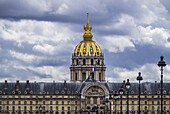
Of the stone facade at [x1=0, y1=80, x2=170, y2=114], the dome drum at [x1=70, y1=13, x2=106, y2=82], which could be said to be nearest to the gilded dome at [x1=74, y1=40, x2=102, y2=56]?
the dome drum at [x1=70, y1=13, x2=106, y2=82]

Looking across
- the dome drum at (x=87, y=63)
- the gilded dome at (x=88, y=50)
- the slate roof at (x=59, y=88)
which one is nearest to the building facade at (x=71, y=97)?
the slate roof at (x=59, y=88)

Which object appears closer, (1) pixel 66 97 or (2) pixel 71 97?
(1) pixel 66 97

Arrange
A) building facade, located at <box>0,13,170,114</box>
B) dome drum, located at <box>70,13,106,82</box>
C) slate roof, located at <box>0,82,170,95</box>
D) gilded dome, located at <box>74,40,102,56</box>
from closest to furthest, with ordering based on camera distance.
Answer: building facade, located at <box>0,13,170,114</box>, slate roof, located at <box>0,82,170,95</box>, dome drum, located at <box>70,13,106,82</box>, gilded dome, located at <box>74,40,102,56</box>

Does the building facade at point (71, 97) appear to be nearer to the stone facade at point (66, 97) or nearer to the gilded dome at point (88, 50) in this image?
the stone facade at point (66, 97)

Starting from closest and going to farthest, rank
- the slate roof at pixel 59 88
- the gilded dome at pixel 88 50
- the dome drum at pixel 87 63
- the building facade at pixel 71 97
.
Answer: the building facade at pixel 71 97, the slate roof at pixel 59 88, the dome drum at pixel 87 63, the gilded dome at pixel 88 50

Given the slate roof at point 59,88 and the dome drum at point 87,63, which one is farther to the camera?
the dome drum at point 87,63

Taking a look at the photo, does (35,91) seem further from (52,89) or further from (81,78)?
(81,78)

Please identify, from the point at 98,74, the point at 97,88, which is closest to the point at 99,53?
the point at 98,74

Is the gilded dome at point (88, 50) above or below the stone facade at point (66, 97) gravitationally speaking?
above

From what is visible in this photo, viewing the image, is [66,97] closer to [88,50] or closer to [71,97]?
[71,97]

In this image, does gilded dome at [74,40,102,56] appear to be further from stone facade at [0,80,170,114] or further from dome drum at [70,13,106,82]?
stone facade at [0,80,170,114]

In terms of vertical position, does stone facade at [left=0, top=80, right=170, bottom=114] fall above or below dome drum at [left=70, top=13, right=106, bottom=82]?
below

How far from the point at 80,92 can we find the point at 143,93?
1716 cm

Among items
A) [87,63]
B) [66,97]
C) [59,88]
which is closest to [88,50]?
[87,63]
